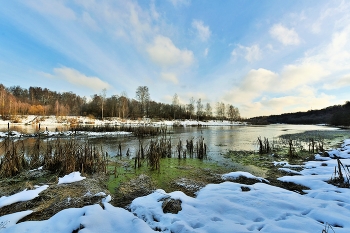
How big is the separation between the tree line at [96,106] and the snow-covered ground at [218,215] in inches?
1775

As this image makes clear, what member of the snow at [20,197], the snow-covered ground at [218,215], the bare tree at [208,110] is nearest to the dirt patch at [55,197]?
the snow at [20,197]

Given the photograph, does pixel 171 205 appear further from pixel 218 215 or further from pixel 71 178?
pixel 71 178

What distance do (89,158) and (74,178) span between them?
1.30 m

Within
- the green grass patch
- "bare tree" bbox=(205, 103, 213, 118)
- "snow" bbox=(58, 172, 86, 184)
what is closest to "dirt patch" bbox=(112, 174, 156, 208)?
the green grass patch

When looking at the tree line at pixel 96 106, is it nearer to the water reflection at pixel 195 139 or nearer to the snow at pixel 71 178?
the water reflection at pixel 195 139

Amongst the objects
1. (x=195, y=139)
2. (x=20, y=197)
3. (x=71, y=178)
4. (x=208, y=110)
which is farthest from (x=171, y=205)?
(x=208, y=110)

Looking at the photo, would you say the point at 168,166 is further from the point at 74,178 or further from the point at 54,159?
the point at 54,159

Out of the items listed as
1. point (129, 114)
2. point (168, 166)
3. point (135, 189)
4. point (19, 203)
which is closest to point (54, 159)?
point (19, 203)

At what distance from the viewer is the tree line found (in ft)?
150

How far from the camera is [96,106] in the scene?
56.6 meters

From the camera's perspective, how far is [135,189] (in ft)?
→ 16.4

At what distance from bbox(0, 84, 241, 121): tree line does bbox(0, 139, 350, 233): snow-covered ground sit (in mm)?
45092

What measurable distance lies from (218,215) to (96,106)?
197 feet

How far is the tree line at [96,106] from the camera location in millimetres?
45812
